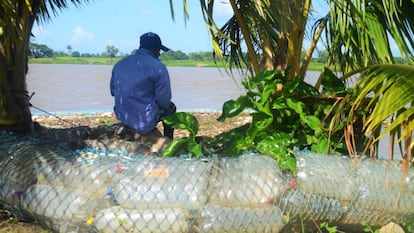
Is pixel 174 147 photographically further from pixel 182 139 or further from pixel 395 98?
pixel 395 98

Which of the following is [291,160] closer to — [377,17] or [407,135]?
[407,135]

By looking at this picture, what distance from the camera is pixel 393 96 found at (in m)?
2.93

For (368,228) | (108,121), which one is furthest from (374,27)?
(108,121)

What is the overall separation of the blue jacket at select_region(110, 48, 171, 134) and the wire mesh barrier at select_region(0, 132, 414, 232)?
1060 millimetres

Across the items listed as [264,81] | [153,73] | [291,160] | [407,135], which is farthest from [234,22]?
[407,135]

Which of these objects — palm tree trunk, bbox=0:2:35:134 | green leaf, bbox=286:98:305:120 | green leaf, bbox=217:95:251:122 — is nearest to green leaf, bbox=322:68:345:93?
green leaf, bbox=286:98:305:120

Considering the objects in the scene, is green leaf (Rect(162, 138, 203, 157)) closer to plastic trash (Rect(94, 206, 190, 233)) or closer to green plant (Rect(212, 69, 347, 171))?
green plant (Rect(212, 69, 347, 171))

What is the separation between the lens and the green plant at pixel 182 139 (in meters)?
3.81

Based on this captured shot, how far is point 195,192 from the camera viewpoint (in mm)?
3203

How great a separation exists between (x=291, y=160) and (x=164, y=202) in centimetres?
84

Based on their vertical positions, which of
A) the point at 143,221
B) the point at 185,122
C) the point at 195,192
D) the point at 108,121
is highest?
the point at 185,122

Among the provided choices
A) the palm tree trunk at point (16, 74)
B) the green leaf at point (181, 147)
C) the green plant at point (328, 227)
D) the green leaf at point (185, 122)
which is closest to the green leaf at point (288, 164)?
the green plant at point (328, 227)

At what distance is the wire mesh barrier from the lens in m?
3.16

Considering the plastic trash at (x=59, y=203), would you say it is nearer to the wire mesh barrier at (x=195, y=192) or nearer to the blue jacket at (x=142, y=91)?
the wire mesh barrier at (x=195, y=192)
